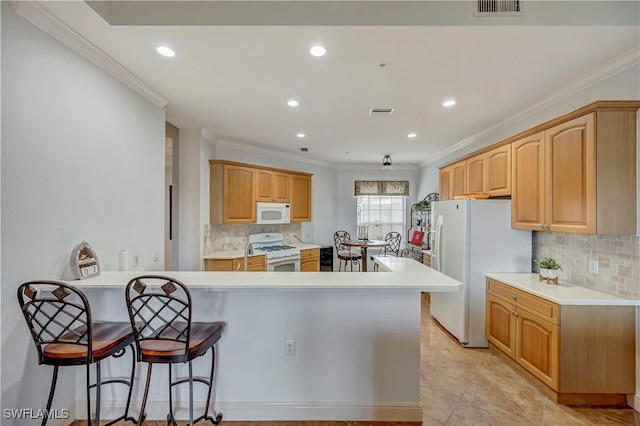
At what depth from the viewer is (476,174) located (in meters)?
3.60

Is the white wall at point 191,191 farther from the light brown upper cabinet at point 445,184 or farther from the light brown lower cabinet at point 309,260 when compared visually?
the light brown upper cabinet at point 445,184

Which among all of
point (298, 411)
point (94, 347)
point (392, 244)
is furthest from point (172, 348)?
point (392, 244)

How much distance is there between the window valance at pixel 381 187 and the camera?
22.0ft

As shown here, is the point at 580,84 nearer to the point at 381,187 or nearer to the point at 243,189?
the point at 243,189

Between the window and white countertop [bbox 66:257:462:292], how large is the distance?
15.4 feet

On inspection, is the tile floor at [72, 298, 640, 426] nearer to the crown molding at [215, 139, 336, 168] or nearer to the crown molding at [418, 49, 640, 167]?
the crown molding at [418, 49, 640, 167]

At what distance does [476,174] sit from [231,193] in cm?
341

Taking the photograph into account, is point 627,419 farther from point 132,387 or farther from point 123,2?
point 123,2

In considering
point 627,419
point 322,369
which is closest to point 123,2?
point 322,369

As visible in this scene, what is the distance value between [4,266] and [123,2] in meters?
1.67

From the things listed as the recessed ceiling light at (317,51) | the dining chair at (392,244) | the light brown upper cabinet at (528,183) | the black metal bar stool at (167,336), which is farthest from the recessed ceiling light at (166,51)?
the dining chair at (392,244)

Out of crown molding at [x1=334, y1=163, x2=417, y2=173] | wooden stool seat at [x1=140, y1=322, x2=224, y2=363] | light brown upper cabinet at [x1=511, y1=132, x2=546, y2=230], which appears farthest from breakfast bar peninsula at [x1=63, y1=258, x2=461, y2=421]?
crown molding at [x1=334, y1=163, x2=417, y2=173]

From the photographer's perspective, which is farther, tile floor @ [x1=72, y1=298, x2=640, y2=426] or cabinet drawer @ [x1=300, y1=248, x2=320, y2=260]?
cabinet drawer @ [x1=300, y1=248, x2=320, y2=260]

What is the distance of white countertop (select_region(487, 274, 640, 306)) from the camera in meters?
2.14
